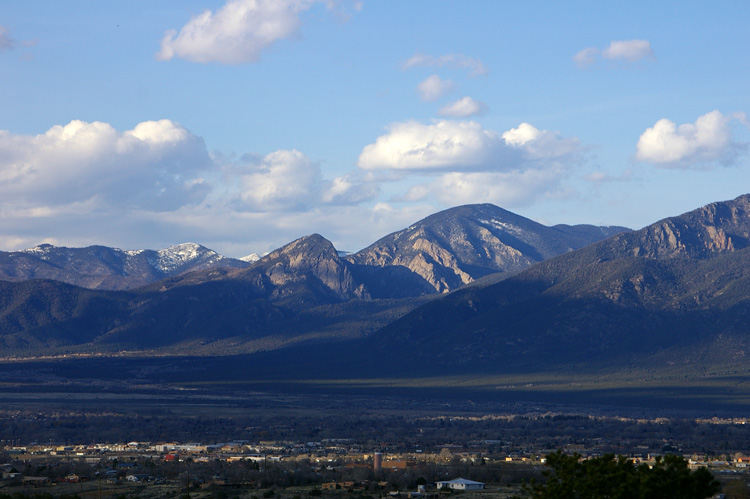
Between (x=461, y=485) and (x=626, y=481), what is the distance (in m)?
45.9

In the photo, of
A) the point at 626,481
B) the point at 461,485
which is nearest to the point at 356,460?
the point at 461,485

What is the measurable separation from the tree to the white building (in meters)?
40.8

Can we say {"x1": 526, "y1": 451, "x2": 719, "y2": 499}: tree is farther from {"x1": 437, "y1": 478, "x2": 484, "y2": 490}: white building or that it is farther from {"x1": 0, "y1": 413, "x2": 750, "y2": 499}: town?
{"x1": 437, "y1": 478, "x2": 484, "y2": 490}: white building

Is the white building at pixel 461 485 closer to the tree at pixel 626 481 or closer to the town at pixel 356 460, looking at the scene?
the town at pixel 356 460

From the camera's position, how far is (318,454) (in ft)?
504

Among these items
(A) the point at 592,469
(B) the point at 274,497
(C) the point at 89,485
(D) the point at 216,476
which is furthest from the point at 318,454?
(A) the point at 592,469

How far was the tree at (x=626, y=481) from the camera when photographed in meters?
59.3

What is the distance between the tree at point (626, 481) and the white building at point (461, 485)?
40.8 metres

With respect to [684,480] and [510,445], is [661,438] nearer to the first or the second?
[510,445]

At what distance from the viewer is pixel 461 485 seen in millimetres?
105188

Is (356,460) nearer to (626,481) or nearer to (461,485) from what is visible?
(461,485)

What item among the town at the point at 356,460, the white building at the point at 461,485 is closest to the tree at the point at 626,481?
the town at the point at 356,460

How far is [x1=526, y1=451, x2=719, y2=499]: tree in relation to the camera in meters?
59.3

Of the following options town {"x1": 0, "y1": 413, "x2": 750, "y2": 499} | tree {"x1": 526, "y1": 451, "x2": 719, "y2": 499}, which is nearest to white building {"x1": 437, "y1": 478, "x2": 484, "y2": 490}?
town {"x1": 0, "y1": 413, "x2": 750, "y2": 499}
